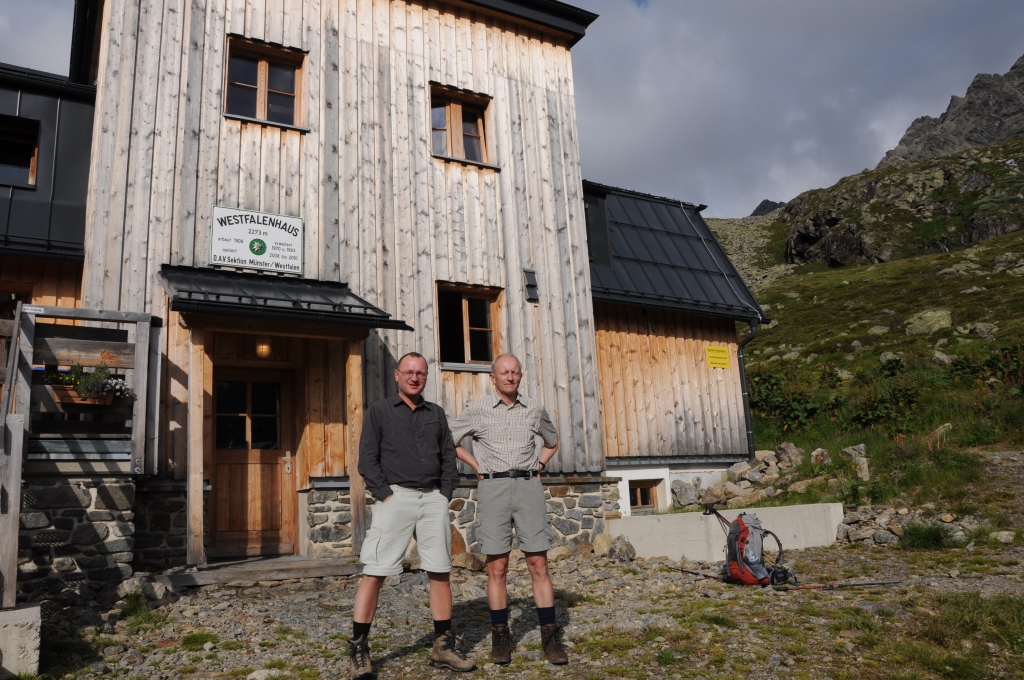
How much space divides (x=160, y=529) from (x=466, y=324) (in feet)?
14.5

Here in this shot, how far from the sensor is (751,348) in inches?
1463

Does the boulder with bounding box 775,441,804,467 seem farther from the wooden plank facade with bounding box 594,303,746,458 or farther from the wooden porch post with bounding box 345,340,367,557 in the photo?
the wooden porch post with bounding box 345,340,367,557

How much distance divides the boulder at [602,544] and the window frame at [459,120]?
518 centimetres

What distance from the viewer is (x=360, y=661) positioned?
459 centimetres

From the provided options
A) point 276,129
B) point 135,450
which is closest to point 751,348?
point 276,129

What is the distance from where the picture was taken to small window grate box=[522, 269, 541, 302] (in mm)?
11078

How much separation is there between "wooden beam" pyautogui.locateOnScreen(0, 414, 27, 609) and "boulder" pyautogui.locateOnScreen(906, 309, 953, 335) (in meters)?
31.1

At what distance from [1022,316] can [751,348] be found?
1123 centimetres

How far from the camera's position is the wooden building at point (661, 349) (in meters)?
12.7

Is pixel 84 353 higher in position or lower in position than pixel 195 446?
higher

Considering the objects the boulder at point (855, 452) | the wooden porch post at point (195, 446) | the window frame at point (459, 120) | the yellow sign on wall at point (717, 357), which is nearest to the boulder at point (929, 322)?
the yellow sign on wall at point (717, 357)

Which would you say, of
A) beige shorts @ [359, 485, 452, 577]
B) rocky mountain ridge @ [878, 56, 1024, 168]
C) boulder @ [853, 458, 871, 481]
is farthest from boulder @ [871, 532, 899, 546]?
rocky mountain ridge @ [878, 56, 1024, 168]

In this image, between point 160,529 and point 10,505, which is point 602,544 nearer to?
point 160,529

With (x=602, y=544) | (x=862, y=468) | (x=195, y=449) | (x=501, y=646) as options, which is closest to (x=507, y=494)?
(x=501, y=646)
